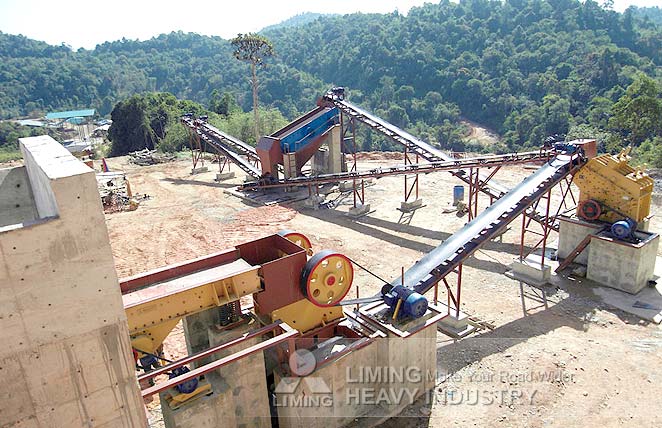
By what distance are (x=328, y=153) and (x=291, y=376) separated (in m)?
17.8

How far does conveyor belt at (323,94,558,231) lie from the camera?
1795 cm

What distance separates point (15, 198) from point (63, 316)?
302cm

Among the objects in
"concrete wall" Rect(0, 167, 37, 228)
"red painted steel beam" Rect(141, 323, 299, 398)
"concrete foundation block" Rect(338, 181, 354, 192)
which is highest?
"concrete wall" Rect(0, 167, 37, 228)

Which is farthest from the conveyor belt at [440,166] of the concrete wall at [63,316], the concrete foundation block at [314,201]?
the concrete wall at [63,316]

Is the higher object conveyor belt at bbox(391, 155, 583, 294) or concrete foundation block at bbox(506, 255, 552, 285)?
conveyor belt at bbox(391, 155, 583, 294)

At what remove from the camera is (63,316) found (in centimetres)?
500

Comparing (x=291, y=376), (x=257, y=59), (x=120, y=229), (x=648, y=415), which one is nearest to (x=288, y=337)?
(x=291, y=376)

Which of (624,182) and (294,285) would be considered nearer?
(294,285)

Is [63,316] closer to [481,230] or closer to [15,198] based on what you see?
[15,198]

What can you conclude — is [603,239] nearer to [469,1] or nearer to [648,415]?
[648,415]

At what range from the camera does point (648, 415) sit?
27.0ft

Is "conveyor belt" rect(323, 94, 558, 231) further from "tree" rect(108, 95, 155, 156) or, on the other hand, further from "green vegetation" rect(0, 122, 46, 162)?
"green vegetation" rect(0, 122, 46, 162)

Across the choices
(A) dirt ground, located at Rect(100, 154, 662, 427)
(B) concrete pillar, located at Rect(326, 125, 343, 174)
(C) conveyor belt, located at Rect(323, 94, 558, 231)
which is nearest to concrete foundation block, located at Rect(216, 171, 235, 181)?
(A) dirt ground, located at Rect(100, 154, 662, 427)

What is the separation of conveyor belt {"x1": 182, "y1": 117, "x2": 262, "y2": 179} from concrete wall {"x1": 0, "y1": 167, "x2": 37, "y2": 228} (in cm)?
1753
